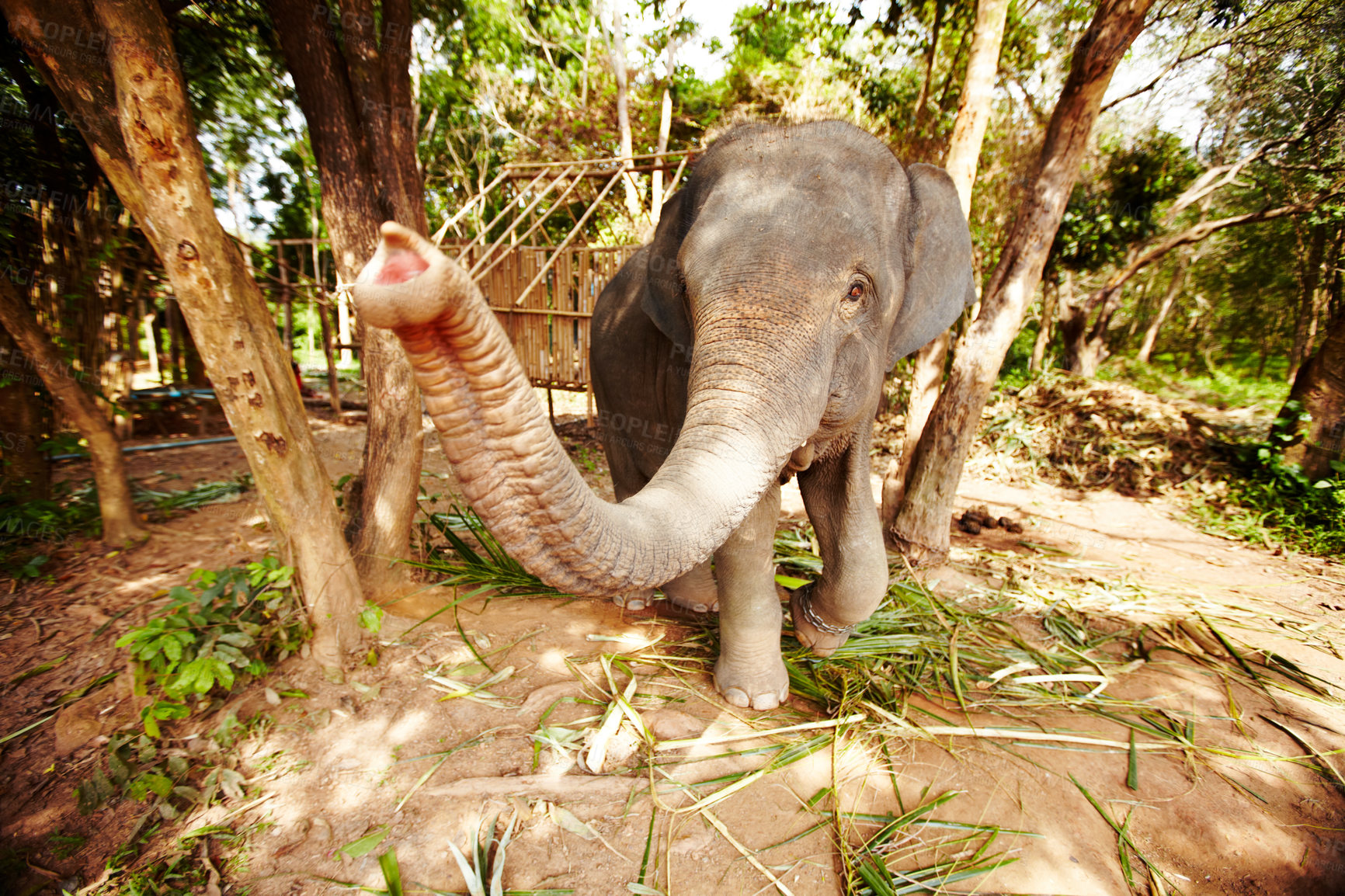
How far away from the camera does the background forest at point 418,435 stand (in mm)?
2443

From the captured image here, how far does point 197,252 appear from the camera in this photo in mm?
2482

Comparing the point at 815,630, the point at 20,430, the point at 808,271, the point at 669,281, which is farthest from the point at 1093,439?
the point at 20,430

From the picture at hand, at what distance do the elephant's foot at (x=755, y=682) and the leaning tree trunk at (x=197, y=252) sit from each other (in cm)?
191

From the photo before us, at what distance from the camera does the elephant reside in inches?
44.7

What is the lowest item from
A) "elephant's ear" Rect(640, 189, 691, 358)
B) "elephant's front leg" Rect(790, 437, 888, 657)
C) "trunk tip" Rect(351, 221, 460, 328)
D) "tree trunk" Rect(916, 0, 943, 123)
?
"elephant's front leg" Rect(790, 437, 888, 657)

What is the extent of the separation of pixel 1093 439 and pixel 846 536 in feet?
19.3

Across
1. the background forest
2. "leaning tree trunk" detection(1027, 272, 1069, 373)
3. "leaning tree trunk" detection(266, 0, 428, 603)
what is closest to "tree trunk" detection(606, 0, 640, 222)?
the background forest

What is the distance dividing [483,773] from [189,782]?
3.67ft

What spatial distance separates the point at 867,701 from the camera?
9.57 ft

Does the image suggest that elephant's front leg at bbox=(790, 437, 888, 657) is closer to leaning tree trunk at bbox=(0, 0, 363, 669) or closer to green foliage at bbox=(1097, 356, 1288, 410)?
leaning tree trunk at bbox=(0, 0, 363, 669)

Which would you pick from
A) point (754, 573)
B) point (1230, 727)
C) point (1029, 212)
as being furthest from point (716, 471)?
point (1029, 212)

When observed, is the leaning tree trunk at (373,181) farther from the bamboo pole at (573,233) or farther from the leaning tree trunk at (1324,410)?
the leaning tree trunk at (1324,410)

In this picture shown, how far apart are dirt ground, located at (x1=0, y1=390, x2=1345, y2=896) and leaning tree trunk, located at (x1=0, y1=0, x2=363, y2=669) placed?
1.86ft

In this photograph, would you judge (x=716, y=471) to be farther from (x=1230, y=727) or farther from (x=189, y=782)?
(x=1230, y=727)
